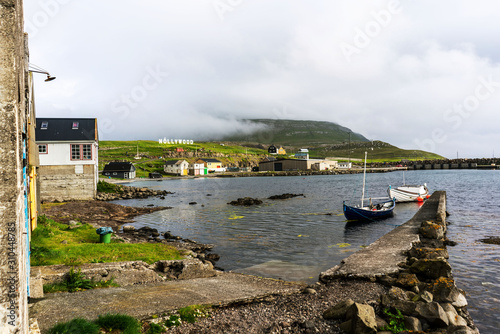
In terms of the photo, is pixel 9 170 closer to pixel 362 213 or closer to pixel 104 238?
pixel 104 238

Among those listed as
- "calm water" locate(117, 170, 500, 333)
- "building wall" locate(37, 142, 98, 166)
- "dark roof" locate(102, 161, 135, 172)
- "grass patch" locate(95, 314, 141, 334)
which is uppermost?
"building wall" locate(37, 142, 98, 166)

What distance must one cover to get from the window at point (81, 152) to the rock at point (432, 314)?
4928 centimetres

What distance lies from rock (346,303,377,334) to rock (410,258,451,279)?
20.3 feet

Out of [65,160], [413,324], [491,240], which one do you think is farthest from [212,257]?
[65,160]

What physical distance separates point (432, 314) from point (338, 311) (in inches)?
104

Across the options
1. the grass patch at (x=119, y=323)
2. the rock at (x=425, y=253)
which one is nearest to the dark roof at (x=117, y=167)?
the rock at (x=425, y=253)

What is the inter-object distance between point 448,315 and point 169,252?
557 inches

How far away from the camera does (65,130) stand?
166ft

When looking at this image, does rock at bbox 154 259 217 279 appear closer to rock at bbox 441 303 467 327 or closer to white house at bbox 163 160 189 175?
rock at bbox 441 303 467 327

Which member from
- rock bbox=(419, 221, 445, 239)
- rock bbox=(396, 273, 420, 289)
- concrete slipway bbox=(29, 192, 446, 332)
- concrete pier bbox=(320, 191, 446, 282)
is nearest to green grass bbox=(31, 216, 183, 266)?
concrete slipway bbox=(29, 192, 446, 332)

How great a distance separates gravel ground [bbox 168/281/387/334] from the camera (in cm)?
942

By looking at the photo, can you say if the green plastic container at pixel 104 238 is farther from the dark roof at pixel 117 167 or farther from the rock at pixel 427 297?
the dark roof at pixel 117 167

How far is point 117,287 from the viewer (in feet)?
40.4

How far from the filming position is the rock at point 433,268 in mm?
14141
